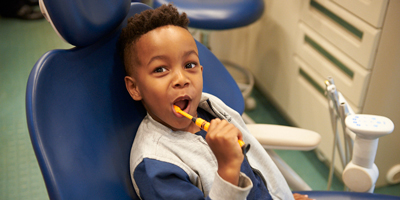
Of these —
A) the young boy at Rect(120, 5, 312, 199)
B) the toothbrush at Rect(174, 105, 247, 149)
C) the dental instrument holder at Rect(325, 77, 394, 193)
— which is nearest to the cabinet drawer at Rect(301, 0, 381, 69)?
the dental instrument holder at Rect(325, 77, 394, 193)

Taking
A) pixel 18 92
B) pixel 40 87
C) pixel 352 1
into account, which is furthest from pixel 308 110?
pixel 18 92

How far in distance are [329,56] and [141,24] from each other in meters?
0.95

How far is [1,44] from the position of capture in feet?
8.47

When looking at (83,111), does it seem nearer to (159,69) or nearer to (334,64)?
(159,69)

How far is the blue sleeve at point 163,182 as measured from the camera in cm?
67

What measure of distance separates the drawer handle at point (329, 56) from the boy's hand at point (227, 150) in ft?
2.92

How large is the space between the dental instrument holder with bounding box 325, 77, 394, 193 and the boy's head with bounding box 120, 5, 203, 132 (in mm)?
392

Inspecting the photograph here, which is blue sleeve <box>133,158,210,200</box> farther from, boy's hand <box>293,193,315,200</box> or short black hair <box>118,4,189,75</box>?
boy's hand <box>293,193,315,200</box>

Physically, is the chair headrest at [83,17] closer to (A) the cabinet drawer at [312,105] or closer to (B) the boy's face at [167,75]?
(B) the boy's face at [167,75]

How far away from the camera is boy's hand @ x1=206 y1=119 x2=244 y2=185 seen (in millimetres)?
634

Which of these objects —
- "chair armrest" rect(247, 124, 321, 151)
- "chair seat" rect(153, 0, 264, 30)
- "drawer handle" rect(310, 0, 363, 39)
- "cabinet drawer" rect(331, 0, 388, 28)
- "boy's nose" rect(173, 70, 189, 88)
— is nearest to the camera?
"boy's nose" rect(173, 70, 189, 88)

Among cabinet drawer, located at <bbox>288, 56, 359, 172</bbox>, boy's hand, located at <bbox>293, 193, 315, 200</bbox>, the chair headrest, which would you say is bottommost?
cabinet drawer, located at <bbox>288, 56, 359, 172</bbox>

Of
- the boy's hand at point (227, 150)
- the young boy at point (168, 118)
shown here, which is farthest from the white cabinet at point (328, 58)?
the boy's hand at point (227, 150)

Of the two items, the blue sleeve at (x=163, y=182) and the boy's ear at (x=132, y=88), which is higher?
the boy's ear at (x=132, y=88)
